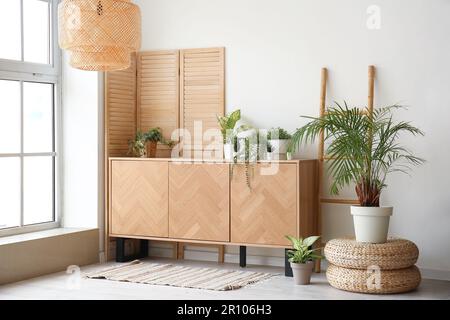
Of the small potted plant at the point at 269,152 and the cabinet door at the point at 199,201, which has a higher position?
the small potted plant at the point at 269,152

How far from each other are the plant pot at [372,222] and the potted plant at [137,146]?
7.51ft

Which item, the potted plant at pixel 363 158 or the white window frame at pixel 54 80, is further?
the white window frame at pixel 54 80

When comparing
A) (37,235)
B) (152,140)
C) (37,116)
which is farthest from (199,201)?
(37,116)

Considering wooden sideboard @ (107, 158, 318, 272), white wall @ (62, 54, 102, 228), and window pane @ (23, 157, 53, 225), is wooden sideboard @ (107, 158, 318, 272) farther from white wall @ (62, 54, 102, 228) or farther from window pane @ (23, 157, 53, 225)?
window pane @ (23, 157, 53, 225)

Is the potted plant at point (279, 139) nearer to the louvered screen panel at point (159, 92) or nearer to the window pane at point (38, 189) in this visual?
the louvered screen panel at point (159, 92)

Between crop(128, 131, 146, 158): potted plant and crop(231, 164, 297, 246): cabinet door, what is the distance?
1083 millimetres

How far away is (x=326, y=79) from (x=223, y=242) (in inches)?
67.4

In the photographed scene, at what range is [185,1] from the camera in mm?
7266

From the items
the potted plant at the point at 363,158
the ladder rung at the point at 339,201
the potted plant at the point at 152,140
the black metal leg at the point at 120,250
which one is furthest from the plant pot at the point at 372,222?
the black metal leg at the point at 120,250

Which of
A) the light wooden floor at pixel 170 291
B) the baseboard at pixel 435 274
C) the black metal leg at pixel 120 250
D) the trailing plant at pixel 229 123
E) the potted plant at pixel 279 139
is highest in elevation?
the trailing plant at pixel 229 123

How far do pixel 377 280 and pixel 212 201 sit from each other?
1711 millimetres

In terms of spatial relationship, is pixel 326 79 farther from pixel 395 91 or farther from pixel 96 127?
pixel 96 127

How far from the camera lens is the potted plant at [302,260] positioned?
19.5 ft
